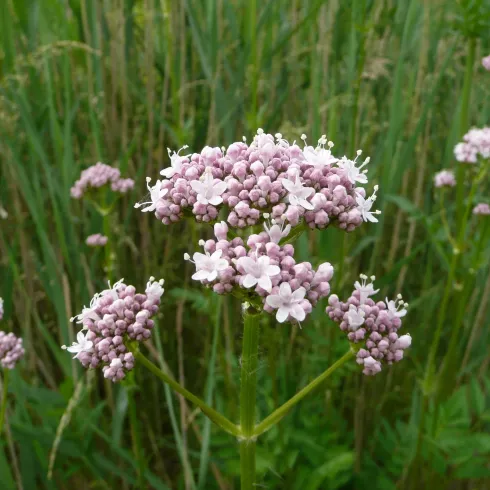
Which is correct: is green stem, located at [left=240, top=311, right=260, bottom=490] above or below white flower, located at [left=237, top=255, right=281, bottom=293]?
below

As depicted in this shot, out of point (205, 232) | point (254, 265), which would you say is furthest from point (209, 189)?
point (205, 232)

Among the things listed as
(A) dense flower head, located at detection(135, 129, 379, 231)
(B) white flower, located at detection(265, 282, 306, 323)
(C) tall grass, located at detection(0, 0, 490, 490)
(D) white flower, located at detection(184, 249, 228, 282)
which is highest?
(A) dense flower head, located at detection(135, 129, 379, 231)

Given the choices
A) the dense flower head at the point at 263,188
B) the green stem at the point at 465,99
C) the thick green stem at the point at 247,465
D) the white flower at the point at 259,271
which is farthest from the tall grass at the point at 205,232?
the white flower at the point at 259,271

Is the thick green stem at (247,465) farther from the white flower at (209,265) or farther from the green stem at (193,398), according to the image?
the white flower at (209,265)

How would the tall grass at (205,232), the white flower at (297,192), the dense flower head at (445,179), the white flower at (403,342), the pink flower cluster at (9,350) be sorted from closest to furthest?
the white flower at (297,192)
the white flower at (403,342)
the pink flower cluster at (9,350)
the tall grass at (205,232)
the dense flower head at (445,179)

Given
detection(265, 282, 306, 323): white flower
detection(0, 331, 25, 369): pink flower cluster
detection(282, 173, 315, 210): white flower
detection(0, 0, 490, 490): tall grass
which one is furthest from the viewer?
detection(0, 0, 490, 490): tall grass

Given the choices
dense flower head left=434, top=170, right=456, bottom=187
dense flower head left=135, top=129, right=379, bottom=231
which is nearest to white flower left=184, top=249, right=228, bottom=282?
dense flower head left=135, top=129, right=379, bottom=231

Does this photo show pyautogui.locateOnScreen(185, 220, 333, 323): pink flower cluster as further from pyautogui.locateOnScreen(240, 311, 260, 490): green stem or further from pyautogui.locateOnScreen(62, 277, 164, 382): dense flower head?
pyautogui.locateOnScreen(62, 277, 164, 382): dense flower head
